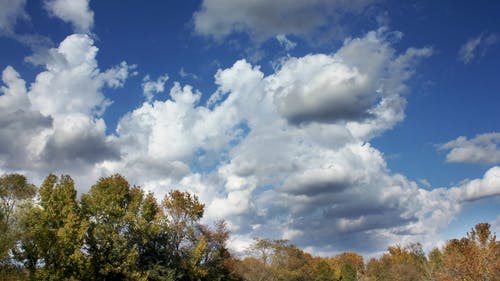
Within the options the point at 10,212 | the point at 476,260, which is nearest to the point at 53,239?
the point at 10,212

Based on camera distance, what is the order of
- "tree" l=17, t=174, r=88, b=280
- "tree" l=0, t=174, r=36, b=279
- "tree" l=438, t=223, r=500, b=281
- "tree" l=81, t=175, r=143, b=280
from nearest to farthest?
"tree" l=438, t=223, r=500, b=281 → "tree" l=0, t=174, r=36, b=279 → "tree" l=17, t=174, r=88, b=280 → "tree" l=81, t=175, r=143, b=280

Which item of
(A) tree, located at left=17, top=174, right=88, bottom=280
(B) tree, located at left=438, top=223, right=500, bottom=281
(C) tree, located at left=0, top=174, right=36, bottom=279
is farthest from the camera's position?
(A) tree, located at left=17, top=174, right=88, bottom=280

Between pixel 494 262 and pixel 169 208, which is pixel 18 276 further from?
pixel 494 262

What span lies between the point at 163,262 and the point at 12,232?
78.9ft

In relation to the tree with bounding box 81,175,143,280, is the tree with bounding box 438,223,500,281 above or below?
below

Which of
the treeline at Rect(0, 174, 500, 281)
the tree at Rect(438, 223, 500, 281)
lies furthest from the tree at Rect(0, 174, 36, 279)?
the tree at Rect(438, 223, 500, 281)

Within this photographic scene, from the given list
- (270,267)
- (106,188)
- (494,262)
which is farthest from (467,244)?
(270,267)

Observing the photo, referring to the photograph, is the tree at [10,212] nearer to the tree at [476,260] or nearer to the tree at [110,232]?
the tree at [110,232]

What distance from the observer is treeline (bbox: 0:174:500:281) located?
3728cm

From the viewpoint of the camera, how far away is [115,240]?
174 ft

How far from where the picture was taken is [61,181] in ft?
174

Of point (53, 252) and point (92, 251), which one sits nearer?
point (53, 252)

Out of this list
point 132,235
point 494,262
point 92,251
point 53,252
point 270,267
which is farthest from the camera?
point 270,267

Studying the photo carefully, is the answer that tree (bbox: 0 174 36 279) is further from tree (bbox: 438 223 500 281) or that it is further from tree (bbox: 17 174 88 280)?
tree (bbox: 438 223 500 281)
